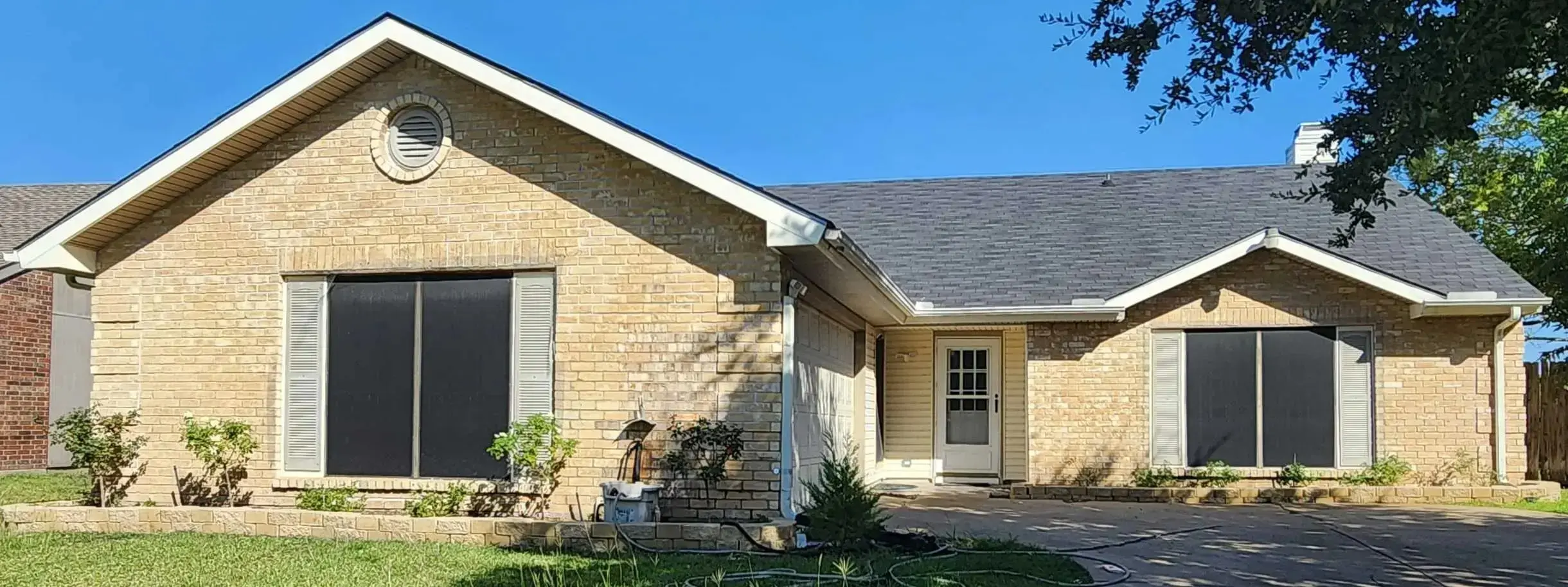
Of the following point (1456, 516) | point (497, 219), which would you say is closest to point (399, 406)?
point (497, 219)

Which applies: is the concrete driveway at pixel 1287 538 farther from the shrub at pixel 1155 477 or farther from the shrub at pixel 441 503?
the shrub at pixel 441 503

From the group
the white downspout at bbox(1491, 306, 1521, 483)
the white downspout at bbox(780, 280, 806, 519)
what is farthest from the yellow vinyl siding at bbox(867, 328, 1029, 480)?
the white downspout at bbox(780, 280, 806, 519)

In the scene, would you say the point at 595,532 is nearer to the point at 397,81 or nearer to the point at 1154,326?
the point at 397,81

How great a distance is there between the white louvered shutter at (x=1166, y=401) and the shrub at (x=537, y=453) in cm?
753

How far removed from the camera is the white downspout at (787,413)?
9.53 metres

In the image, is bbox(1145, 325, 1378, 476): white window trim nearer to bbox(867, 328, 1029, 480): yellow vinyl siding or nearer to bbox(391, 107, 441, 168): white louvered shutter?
bbox(867, 328, 1029, 480): yellow vinyl siding

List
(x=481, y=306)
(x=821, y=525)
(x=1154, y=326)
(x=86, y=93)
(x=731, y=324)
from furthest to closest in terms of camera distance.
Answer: (x=86, y=93), (x=1154, y=326), (x=481, y=306), (x=731, y=324), (x=821, y=525)

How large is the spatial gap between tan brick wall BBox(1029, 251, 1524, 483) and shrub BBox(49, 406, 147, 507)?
31.3 feet

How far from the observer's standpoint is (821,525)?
28.5 ft

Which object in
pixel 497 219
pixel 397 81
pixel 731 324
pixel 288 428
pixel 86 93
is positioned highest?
pixel 86 93

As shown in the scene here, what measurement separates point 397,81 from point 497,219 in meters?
1.52

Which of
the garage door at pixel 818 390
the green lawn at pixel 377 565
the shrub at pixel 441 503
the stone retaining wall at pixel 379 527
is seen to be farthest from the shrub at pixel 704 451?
the shrub at pixel 441 503

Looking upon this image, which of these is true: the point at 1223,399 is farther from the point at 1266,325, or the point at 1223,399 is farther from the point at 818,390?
the point at 818,390

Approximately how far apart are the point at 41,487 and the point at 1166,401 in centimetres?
1332
